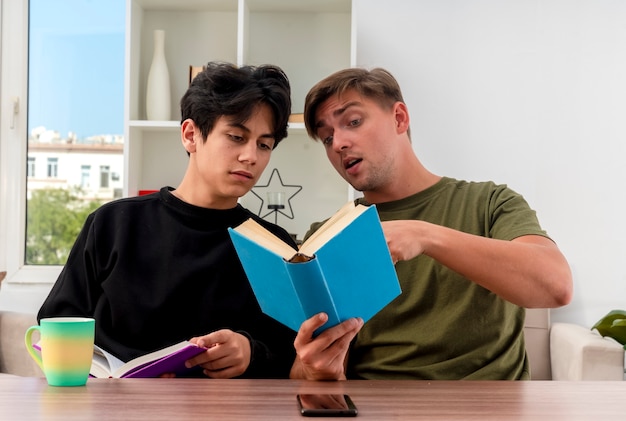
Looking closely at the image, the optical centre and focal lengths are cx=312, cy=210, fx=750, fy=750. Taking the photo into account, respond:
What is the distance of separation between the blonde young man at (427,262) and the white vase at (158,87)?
3.53ft

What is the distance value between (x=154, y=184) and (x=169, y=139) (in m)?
0.20

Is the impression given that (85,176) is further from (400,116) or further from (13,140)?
(400,116)

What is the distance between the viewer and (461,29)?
300cm

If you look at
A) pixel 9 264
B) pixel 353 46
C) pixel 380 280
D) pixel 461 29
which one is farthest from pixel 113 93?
pixel 380 280

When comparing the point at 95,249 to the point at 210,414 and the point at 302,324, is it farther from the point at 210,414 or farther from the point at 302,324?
the point at 210,414

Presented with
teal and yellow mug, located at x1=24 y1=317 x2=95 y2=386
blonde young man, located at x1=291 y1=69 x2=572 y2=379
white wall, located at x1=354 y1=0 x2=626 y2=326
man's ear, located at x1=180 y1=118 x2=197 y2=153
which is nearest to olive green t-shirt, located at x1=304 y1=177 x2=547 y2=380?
blonde young man, located at x1=291 y1=69 x2=572 y2=379

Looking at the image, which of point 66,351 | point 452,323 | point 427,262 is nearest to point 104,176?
point 427,262

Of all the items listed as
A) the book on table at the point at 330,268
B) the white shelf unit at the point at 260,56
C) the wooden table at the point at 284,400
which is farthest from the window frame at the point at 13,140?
the book on table at the point at 330,268

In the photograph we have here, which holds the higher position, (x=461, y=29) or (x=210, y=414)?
(x=461, y=29)

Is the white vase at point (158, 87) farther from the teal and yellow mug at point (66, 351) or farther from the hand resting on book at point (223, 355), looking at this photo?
the teal and yellow mug at point (66, 351)

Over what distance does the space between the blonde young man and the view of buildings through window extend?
Result: 1653 mm

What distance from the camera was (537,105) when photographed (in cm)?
298

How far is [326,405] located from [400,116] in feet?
3.76

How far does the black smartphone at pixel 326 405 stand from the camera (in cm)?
100
